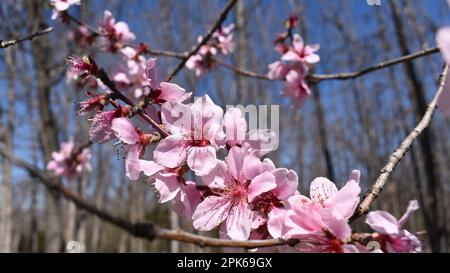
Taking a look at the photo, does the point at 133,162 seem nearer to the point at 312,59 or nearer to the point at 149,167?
the point at 149,167

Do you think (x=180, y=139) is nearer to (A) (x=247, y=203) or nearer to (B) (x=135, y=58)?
(A) (x=247, y=203)

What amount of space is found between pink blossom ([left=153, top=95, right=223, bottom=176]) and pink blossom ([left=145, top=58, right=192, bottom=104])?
0.10 ft

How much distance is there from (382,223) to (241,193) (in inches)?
13.8

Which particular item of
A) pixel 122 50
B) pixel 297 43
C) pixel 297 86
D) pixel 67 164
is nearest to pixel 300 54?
pixel 297 43

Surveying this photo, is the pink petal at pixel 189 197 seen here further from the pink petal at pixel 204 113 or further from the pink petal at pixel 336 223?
the pink petal at pixel 336 223

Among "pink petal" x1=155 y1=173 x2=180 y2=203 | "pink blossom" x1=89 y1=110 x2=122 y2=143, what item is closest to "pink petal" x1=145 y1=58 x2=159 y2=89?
"pink blossom" x1=89 y1=110 x2=122 y2=143

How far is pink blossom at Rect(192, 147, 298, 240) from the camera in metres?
0.91

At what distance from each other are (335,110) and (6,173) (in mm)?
8938

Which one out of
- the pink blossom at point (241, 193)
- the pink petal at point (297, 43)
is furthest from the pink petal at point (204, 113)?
the pink petal at point (297, 43)

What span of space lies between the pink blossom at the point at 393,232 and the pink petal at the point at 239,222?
0.28 m

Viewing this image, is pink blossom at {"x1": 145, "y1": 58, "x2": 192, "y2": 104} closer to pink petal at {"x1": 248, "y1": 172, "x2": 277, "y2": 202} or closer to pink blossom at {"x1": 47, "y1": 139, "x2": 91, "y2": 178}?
pink petal at {"x1": 248, "y1": 172, "x2": 277, "y2": 202}

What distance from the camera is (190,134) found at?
38.8 inches

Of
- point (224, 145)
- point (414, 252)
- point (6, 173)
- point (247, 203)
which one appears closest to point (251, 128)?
point (224, 145)
